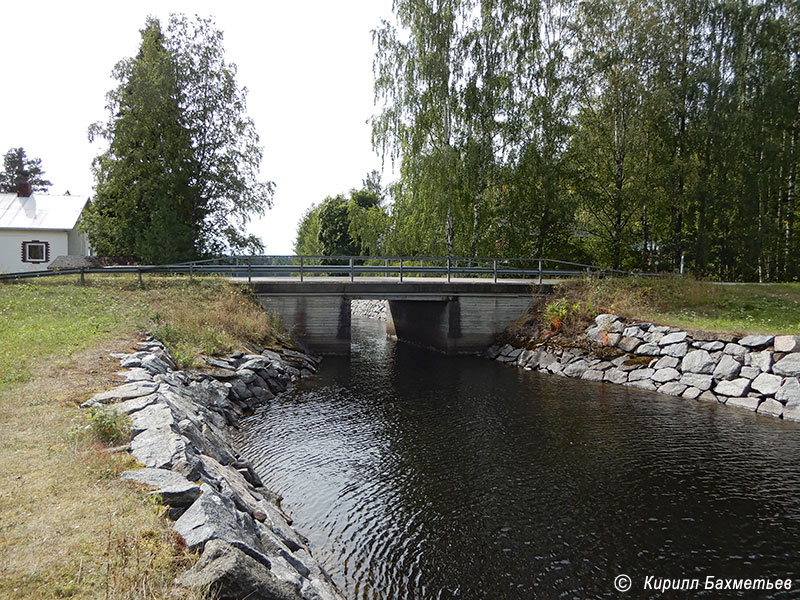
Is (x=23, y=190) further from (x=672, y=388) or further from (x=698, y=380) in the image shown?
(x=698, y=380)

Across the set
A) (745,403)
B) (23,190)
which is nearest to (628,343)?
(745,403)

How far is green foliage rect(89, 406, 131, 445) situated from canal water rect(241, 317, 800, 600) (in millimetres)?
2834

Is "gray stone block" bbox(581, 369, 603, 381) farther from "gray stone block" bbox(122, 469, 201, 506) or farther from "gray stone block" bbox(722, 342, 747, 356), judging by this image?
"gray stone block" bbox(122, 469, 201, 506)

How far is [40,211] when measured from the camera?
134ft

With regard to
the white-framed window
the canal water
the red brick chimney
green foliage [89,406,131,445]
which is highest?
the red brick chimney

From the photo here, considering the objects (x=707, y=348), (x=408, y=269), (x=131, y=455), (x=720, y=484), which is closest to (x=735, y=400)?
(x=707, y=348)

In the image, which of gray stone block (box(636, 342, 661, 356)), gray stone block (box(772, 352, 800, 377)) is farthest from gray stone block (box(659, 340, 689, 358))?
gray stone block (box(772, 352, 800, 377))

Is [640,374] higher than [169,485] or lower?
lower

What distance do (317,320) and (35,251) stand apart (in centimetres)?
3010

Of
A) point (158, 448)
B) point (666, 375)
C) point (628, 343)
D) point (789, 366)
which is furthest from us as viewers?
point (628, 343)

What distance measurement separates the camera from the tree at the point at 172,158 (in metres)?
29.8

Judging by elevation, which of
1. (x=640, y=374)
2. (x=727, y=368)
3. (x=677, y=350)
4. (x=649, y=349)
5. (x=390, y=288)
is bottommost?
(x=640, y=374)

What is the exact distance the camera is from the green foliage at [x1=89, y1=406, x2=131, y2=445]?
661 cm

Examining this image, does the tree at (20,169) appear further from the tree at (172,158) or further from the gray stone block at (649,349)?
the gray stone block at (649,349)
